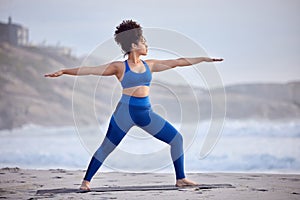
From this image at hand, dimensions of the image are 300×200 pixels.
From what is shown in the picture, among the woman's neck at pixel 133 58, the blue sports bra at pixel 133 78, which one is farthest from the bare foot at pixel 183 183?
the woman's neck at pixel 133 58

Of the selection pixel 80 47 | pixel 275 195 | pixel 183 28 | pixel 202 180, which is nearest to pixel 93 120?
pixel 80 47

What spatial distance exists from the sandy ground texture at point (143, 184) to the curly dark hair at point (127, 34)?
96 centimetres

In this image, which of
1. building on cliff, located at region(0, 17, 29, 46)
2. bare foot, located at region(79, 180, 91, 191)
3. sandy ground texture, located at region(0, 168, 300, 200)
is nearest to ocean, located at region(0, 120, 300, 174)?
sandy ground texture, located at region(0, 168, 300, 200)

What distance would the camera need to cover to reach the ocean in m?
6.98

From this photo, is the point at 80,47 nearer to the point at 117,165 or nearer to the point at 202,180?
the point at 117,165

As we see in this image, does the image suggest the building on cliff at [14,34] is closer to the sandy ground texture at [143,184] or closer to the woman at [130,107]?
the sandy ground texture at [143,184]

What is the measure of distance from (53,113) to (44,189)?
582 centimetres

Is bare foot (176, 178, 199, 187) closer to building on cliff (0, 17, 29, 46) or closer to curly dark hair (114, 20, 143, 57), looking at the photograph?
curly dark hair (114, 20, 143, 57)

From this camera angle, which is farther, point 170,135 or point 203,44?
point 203,44

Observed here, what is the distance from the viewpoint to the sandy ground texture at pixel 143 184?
3852 mm

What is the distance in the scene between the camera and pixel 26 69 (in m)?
10.3

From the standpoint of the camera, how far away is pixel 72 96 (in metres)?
9.94

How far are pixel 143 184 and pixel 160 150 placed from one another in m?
3.28

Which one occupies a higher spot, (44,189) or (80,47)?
(80,47)
